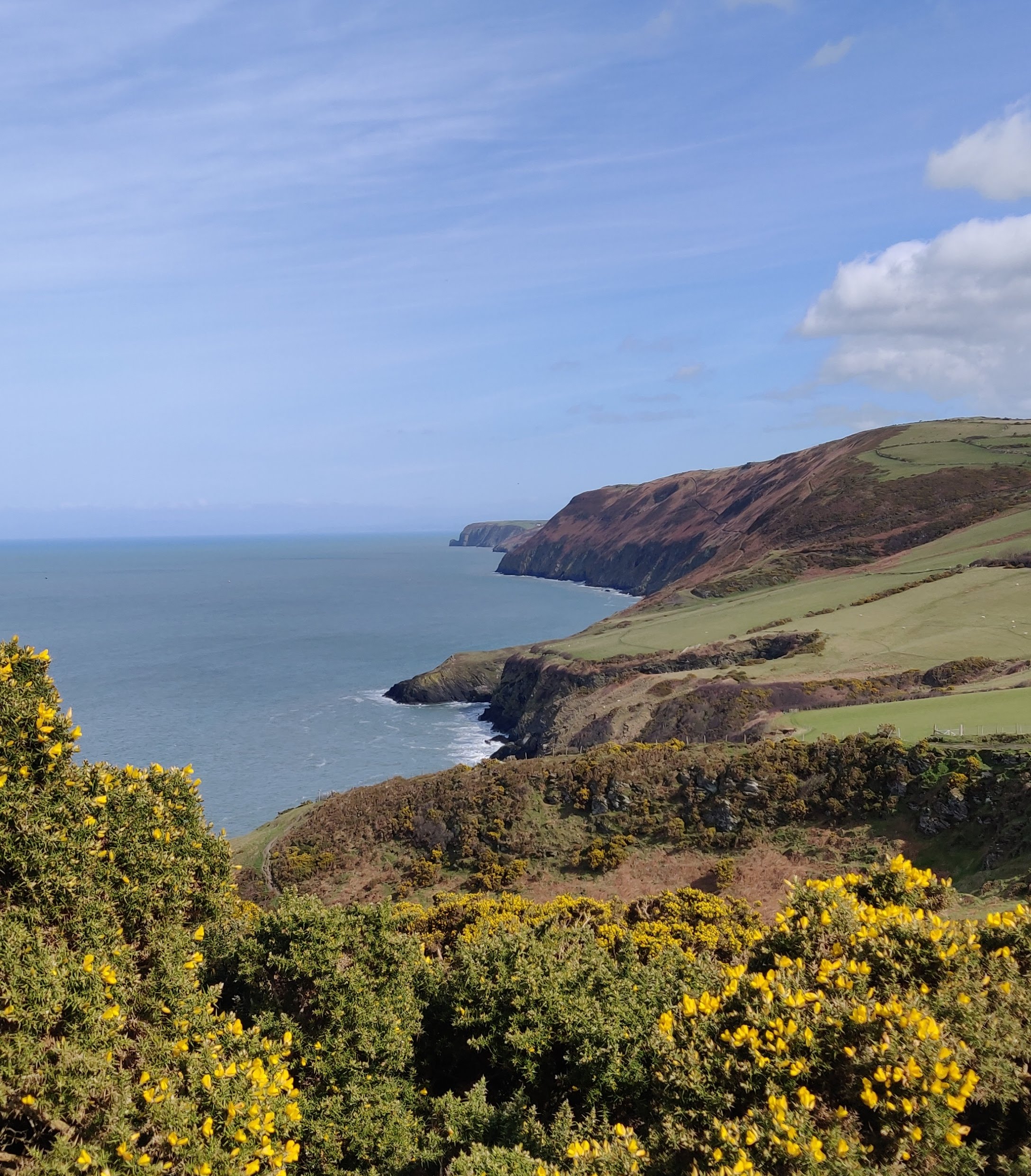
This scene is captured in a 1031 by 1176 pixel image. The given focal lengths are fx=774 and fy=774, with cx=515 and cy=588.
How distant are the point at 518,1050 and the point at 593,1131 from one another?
3.03 m

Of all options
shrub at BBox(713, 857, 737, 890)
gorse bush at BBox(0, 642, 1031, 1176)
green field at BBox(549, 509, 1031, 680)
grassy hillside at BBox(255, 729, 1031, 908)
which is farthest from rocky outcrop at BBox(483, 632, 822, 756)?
gorse bush at BBox(0, 642, 1031, 1176)

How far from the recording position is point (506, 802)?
3856 centimetres

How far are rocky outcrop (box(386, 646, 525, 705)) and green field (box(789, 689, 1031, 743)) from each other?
169ft

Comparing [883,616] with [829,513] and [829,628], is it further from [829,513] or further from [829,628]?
[829,513]

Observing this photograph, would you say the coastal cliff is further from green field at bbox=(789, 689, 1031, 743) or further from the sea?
the sea

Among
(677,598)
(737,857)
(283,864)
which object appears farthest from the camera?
(677,598)

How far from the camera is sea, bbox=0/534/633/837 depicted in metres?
63.8

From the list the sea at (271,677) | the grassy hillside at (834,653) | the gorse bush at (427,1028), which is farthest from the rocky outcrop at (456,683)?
the gorse bush at (427,1028)

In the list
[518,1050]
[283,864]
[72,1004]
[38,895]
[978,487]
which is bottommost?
[283,864]

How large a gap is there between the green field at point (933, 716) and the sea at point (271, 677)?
3316 centimetres

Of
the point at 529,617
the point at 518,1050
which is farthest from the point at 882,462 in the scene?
the point at 518,1050

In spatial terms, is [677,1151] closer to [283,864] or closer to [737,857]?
[737,857]

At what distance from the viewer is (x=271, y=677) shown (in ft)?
319

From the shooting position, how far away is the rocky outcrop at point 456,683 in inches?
3497
